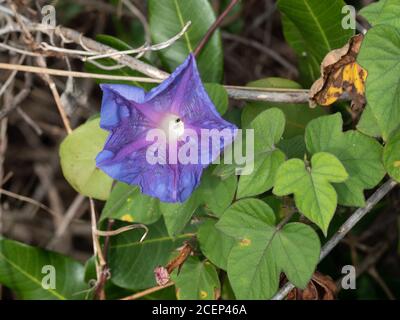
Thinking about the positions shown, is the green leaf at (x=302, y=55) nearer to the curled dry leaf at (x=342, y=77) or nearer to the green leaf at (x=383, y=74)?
the curled dry leaf at (x=342, y=77)

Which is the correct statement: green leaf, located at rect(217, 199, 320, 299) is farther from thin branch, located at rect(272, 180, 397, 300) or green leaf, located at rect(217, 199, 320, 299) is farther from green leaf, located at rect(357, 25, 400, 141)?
green leaf, located at rect(357, 25, 400, 141)

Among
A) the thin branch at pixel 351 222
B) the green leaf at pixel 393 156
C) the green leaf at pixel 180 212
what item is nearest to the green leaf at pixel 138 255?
the green leaf at pixel 180 212

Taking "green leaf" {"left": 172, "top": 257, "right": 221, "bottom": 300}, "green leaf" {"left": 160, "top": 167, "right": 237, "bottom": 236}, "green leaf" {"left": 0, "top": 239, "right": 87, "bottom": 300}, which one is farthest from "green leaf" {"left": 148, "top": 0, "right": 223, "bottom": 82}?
"green leaf" {"left": 0, "top": 239, "right": 87, "bottom": 300}

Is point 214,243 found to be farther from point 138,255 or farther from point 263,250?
point 138,255

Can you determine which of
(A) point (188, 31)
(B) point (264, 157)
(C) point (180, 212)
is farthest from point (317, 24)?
(C) point (180, 212)

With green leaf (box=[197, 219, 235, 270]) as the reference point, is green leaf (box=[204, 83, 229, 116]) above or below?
above

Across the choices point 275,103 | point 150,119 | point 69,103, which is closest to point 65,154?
point 69,103
